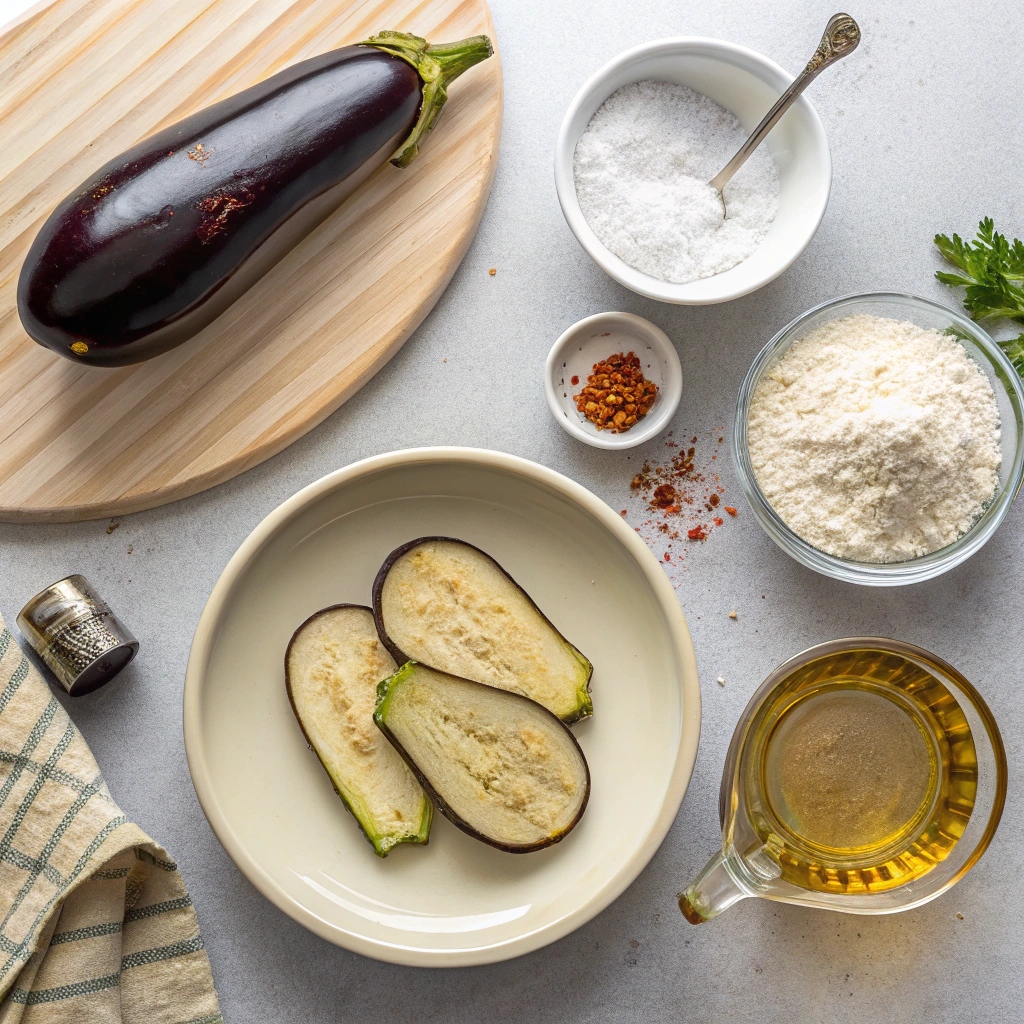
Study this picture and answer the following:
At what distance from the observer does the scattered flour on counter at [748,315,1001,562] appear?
107cm

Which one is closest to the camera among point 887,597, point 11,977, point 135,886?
point 11,977

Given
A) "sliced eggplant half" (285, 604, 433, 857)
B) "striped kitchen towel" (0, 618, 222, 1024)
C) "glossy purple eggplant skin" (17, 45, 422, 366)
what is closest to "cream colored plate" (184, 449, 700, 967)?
"sliced eggplant half" (285, 604, 433, 857)

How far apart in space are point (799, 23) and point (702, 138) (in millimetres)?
241

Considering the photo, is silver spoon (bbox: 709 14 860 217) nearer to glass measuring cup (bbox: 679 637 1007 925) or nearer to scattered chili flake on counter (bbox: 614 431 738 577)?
scattered chili flake on counter (bbox: 614 431 738 577)

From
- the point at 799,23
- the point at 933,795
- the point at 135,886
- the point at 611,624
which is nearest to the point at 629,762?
the point at 611,624

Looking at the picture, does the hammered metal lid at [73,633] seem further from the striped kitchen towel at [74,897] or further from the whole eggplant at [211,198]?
the whole eggplant at [211,198]

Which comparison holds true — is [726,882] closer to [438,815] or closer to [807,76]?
[438,815]

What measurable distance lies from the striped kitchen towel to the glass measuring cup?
658 millimetres

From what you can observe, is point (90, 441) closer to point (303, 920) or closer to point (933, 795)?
point (303, 920)

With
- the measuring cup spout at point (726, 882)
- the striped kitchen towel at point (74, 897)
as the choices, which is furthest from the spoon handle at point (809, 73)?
the striped kitchen towel at point (74, 897)

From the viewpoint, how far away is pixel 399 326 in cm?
118

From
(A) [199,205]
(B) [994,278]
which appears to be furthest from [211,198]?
(B) [994,278]

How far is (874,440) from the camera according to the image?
1055mm

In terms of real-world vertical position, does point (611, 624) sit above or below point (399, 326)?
below
